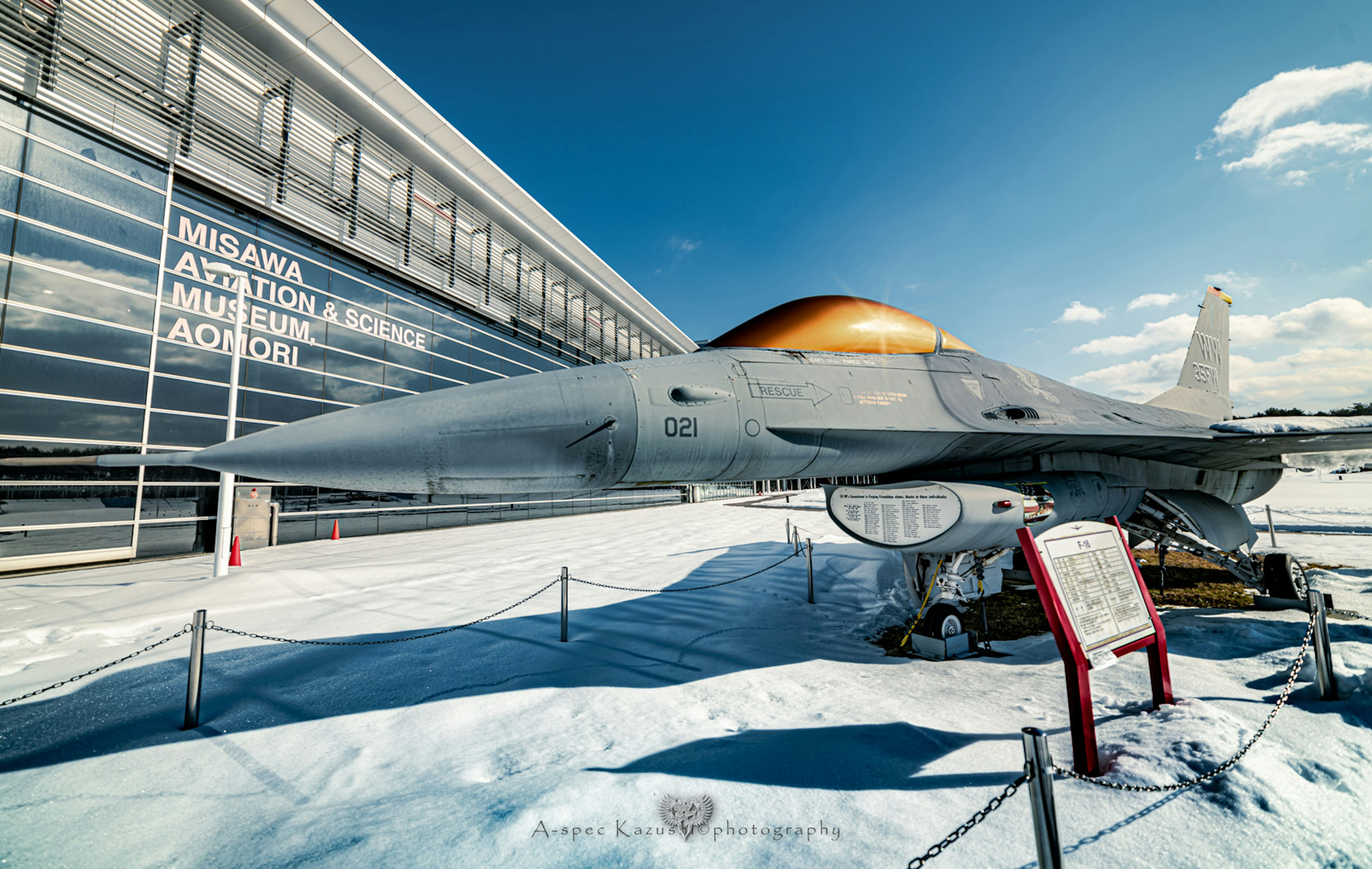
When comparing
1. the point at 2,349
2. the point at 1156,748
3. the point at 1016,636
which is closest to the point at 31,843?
the point at 1156,748

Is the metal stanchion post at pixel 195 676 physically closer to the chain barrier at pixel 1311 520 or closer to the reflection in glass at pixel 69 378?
the reflection in glass at pixel 69 378

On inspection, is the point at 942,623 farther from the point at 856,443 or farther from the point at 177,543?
the point at 177,543

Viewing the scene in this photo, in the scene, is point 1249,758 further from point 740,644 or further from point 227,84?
point 227,84

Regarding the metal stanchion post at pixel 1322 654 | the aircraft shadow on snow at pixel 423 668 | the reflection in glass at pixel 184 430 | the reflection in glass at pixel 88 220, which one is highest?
the reflection in glass at pixel 88 220

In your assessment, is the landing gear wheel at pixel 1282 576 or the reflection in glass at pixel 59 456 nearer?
the landing gear wheel at pixel 1282 576

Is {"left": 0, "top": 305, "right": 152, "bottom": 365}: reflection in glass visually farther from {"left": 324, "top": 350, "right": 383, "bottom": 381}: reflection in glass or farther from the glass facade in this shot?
{"left": 324, "top": 350, "right": 383, "bottom": 381}: reflection in glass

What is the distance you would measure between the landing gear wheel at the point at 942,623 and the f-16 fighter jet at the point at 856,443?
18mm

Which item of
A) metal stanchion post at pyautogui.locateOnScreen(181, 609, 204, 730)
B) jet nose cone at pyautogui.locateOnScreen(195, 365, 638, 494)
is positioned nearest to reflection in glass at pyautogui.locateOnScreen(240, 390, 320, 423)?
metal stanchion post at pyautogui.locateOnScreen(181, 609, 204, 730)

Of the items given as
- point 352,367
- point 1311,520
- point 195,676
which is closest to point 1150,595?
point 195,676

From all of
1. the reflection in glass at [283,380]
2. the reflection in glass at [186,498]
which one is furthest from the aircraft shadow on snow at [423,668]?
the reflection in glass at [283,380]

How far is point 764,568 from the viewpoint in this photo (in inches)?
345

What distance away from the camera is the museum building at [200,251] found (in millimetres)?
8953

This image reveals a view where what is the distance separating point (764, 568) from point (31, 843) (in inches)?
306

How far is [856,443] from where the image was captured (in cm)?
403
